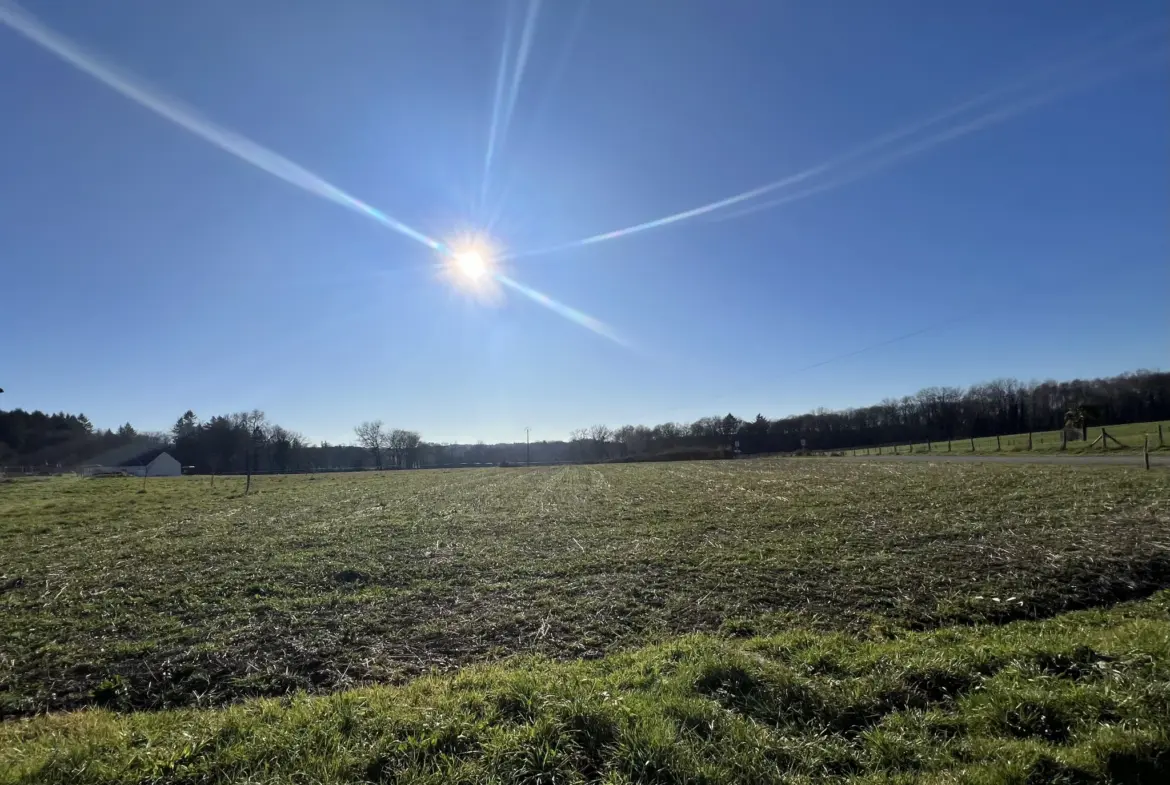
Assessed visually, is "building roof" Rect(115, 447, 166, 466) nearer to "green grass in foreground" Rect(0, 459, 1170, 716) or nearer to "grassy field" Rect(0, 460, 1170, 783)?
"green grass in foreground" Rect(0, 459, 1170, 716)

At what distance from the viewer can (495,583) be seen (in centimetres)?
946

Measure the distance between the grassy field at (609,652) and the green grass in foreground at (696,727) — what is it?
2 cm

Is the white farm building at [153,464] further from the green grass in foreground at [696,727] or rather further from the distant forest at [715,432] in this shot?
the green grass in foreground at [696,727]

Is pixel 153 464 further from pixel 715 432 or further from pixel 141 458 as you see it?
pixel 715 432

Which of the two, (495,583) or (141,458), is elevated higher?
(141,458)

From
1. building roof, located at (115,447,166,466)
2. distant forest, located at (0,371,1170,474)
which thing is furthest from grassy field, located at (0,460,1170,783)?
building roof, located at (115,447,166,466)

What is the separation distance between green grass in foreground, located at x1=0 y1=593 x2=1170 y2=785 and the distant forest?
84.0 m

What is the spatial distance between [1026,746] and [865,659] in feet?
5.16

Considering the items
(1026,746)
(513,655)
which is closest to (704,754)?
(1026,746)

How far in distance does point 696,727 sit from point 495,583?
241 inches

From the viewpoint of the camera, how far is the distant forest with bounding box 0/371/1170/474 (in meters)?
85.2

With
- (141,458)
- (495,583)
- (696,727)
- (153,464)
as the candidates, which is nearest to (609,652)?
(696,727)

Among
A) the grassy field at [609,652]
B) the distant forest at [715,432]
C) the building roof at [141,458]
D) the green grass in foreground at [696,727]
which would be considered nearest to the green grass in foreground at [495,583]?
the grassy field at [609,652]

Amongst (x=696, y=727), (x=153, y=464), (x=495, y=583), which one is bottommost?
(x=495, y=583)
